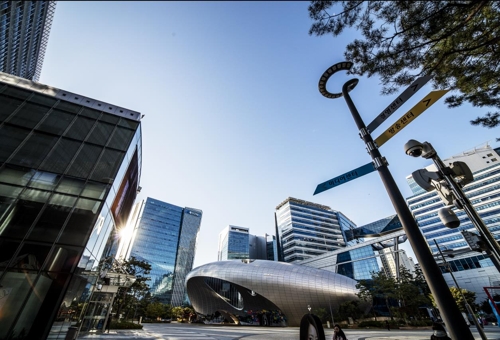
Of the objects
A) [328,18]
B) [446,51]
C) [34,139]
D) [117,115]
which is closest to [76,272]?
[34,139]

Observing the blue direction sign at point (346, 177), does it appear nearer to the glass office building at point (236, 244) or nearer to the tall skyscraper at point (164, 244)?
the tall skyscraper at point (164, 244)

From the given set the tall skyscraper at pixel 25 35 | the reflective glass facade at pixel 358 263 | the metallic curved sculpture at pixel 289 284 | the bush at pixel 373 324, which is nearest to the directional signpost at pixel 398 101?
the bush at pixel 373 324

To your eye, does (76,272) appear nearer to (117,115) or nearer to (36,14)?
(117,115)

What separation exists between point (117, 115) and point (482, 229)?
1725cm

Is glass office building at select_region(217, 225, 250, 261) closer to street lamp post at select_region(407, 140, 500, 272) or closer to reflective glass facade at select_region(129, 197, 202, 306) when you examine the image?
reflective glass facade at select_region(129, 197, 202, 306)

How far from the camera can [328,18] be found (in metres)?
5.24

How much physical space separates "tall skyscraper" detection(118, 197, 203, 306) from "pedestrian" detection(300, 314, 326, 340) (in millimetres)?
100445

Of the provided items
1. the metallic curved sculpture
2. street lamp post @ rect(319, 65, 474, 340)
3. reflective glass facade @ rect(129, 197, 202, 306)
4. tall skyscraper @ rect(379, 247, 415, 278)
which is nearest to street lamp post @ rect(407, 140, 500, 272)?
street lamp post @ rect(319, 65, 474, 340)

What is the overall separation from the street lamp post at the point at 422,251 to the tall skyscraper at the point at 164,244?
4075 inches

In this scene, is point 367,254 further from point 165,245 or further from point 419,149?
point 165,245

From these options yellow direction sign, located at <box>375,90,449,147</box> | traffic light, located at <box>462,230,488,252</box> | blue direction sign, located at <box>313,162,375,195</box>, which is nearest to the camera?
yellow direction sign, located at <box>375,90,449,147</box>

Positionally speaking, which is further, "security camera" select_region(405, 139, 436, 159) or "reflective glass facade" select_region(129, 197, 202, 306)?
"reflective glass facade" select_region(129, 197, 202, 306)

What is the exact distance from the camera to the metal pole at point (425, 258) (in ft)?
8.97

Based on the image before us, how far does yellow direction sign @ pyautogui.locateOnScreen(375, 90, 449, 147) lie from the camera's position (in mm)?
3957
